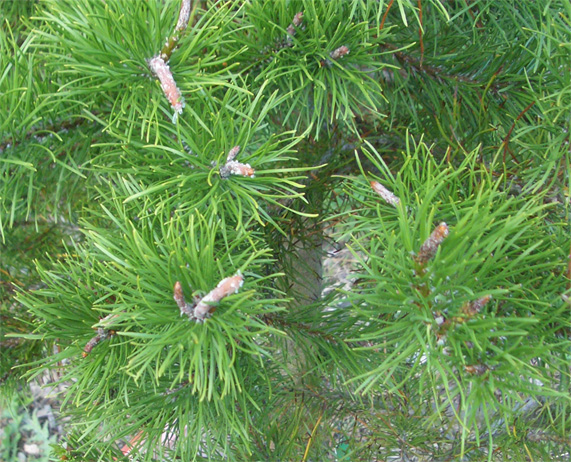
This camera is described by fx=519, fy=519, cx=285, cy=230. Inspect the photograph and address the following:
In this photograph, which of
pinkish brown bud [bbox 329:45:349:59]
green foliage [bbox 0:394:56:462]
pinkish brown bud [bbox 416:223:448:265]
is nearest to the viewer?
pinkish brown bud [bbox 416:223:448:265]

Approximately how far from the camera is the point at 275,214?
0.55m

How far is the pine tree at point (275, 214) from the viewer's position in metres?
0.32

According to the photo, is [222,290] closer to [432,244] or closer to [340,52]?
[432,244]

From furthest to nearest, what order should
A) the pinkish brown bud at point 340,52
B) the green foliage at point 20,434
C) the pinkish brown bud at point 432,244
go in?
the green foliage at point 20,434
the pinkish brown bud at point 340,52
the pinkish brown bud at point 432,244

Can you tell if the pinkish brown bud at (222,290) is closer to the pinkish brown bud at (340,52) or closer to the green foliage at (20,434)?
the pinkish brown bud at (340,52)

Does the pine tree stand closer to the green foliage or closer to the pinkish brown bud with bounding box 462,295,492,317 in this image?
the pinkish brown bud with bounding box 462,295,492,317

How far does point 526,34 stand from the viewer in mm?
499

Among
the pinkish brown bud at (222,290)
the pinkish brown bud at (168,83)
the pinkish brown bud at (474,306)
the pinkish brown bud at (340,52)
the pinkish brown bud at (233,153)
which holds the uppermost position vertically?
the pinkish brown bud at (168,83)

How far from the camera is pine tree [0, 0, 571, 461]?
32 cm

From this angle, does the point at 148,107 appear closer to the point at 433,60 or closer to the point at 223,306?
the point at 223,306

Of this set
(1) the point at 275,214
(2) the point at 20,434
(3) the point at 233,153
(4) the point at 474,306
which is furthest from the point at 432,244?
(2) the point at 20,434

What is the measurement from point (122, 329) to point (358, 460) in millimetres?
326

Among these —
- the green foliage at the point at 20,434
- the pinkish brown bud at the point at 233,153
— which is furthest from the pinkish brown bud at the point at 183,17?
the green foliage at the point at 20,434

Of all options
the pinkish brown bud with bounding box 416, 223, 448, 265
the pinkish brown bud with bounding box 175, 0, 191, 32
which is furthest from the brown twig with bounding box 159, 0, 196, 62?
the pinkish brown bud with bounding box 416, 223, 448, 265
